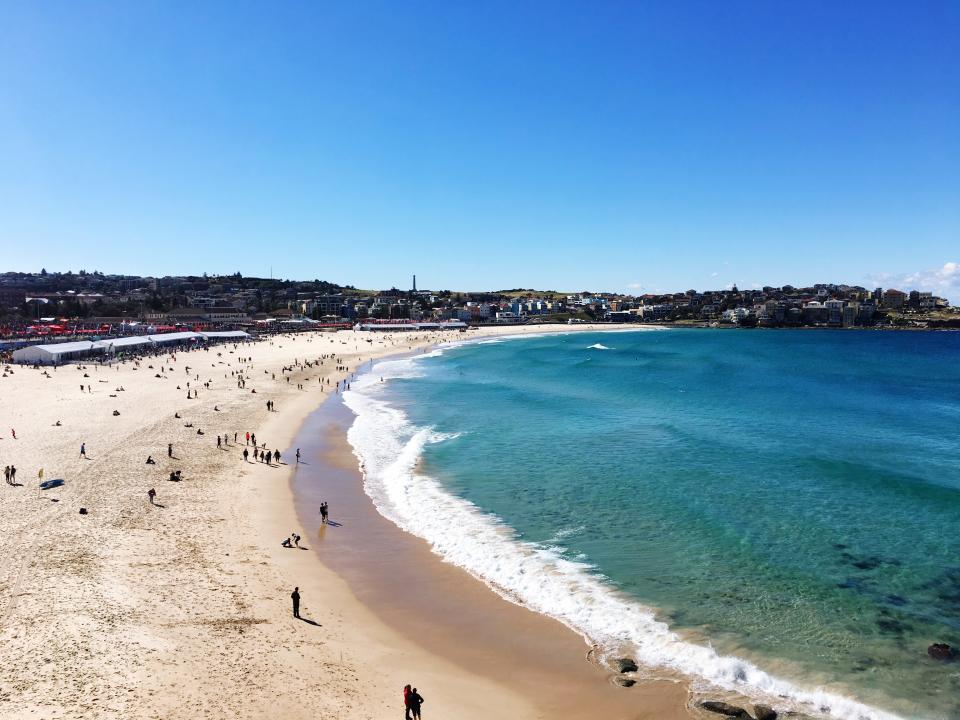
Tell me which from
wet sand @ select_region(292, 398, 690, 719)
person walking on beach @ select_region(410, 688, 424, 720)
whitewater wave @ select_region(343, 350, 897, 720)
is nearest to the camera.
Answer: person walking on beach @ select_region(410, 688, 424, 720)

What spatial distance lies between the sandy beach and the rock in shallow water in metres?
0.49

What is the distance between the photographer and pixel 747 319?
188 meters

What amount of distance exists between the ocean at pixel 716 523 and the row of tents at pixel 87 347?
35.2 metres

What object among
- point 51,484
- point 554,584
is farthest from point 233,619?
point 51,484

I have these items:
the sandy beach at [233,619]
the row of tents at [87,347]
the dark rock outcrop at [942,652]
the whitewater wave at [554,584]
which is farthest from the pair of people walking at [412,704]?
the row of tents at [87,347]

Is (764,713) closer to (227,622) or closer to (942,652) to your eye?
(942,652)

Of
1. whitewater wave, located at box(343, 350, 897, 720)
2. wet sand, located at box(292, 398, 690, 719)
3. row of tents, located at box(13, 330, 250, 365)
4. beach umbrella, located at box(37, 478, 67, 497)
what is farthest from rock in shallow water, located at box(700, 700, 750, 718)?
row of tents, located at box(13, 330, 250, 365)

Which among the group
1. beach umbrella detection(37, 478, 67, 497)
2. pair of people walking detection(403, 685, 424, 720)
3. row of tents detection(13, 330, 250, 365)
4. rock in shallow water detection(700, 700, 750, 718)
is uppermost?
row of tents detection(13, 330, 250, 365)

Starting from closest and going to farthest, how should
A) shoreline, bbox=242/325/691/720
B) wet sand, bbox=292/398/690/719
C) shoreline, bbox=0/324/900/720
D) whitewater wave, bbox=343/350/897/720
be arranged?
shoreline, bbox=0/324/900/720 → shoreline, bbox=242/325/691/720 → wet sand, bbox=292/398/690/719 → whitewater wave, bbox=343/350/897/720

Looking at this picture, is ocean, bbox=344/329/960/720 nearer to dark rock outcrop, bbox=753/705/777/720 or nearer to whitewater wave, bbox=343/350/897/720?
whitewater wave, bbox=343/350/897/720

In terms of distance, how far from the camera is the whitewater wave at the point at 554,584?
432 inches

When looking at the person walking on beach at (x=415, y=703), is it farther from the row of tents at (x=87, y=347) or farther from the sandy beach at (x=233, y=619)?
the row of tents at (x=87, y=347)

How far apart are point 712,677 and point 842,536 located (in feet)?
31.9

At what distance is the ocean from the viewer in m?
11.9
